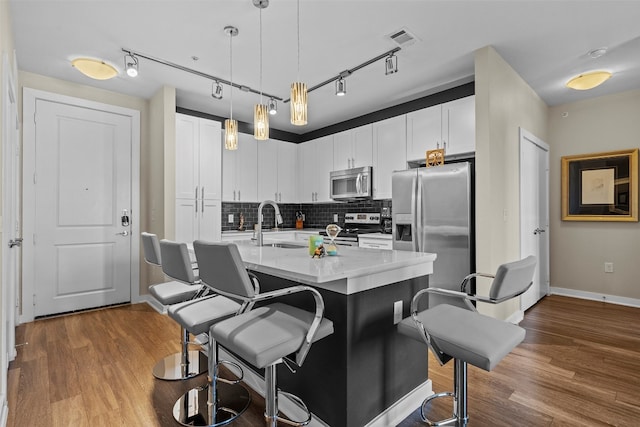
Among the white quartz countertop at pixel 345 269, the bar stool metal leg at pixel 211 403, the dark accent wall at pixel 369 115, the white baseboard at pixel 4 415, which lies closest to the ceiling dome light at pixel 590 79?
the dark accent wall at pixel 369 115

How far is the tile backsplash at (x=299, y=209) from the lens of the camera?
5088 millimetres

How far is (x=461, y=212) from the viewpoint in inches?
125

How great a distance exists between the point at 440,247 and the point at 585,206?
2.49m

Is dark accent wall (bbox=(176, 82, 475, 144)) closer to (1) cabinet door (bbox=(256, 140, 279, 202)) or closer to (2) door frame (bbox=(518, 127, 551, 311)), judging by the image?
(1) cabinet door (bbox=(256, 140, 279, 202))

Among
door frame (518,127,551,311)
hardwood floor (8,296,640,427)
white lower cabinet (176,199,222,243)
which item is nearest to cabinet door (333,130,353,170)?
→ white lower cabinet (176,199,222,243)

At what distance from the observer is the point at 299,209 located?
6070mm

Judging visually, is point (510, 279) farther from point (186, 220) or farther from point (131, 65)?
point (186, 220)

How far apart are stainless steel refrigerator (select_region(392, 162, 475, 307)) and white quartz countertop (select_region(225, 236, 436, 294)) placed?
1297 mm

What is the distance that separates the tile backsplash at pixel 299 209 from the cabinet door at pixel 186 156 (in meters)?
1.00

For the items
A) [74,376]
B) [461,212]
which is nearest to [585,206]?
[461,212]

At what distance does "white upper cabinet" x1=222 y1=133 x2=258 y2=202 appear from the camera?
4.73 meters

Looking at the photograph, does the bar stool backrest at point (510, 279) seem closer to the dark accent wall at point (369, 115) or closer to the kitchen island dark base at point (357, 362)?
the kitchen island dark base at point (357, 362)

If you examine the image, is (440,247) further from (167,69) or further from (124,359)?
(167,69)

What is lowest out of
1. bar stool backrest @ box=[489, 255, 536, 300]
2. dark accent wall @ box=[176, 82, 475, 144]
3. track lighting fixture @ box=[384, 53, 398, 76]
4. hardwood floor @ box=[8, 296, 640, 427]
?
hardwood floor @ box=[8, 296, 640, 427]
